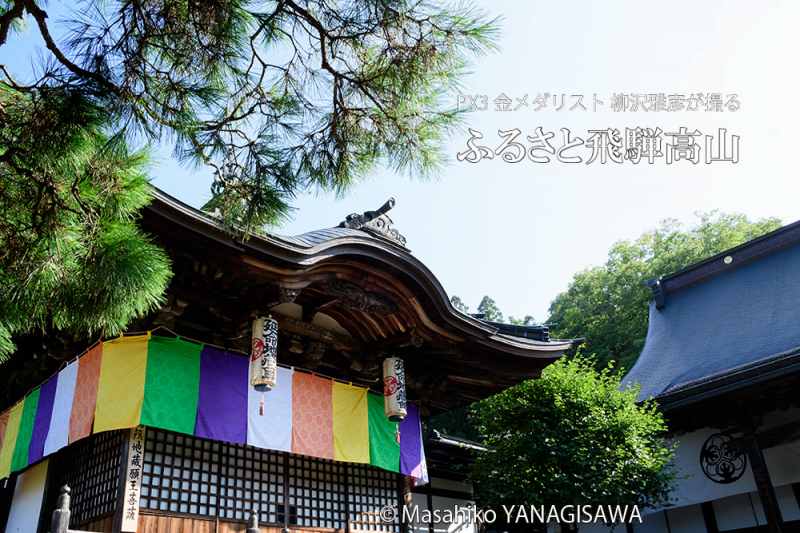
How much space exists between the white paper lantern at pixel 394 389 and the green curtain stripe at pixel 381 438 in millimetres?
159

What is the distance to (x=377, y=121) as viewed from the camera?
16.5ft

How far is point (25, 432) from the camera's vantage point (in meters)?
8.47

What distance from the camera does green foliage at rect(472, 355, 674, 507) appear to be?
1058 cm

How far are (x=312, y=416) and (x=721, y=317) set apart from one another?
1193 centimetres

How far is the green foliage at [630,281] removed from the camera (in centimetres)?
2878

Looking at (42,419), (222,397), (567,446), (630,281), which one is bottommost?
(567,446)

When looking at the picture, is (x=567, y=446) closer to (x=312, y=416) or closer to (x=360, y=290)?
(x=312, y=416)

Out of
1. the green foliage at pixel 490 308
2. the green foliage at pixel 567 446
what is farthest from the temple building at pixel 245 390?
the green foliage at pixel 490 308

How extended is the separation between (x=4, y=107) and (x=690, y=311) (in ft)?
57.1

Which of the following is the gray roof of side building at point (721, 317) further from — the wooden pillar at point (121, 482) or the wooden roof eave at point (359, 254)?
the wooden pillar at point (121, 482)

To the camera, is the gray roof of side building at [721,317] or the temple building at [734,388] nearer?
the temple building at [734,388]

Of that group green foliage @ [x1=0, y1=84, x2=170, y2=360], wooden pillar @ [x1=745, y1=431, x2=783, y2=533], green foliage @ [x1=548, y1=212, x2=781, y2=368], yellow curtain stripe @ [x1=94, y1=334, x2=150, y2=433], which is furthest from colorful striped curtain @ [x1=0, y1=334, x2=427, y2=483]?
green foliage @ [x1=548, y1=212, x2=781, y2=368]

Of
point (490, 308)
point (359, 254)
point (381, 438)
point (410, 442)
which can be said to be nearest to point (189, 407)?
point (359, 254)

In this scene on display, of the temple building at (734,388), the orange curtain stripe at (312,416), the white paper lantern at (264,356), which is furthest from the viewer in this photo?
the temple building at (734,388)
